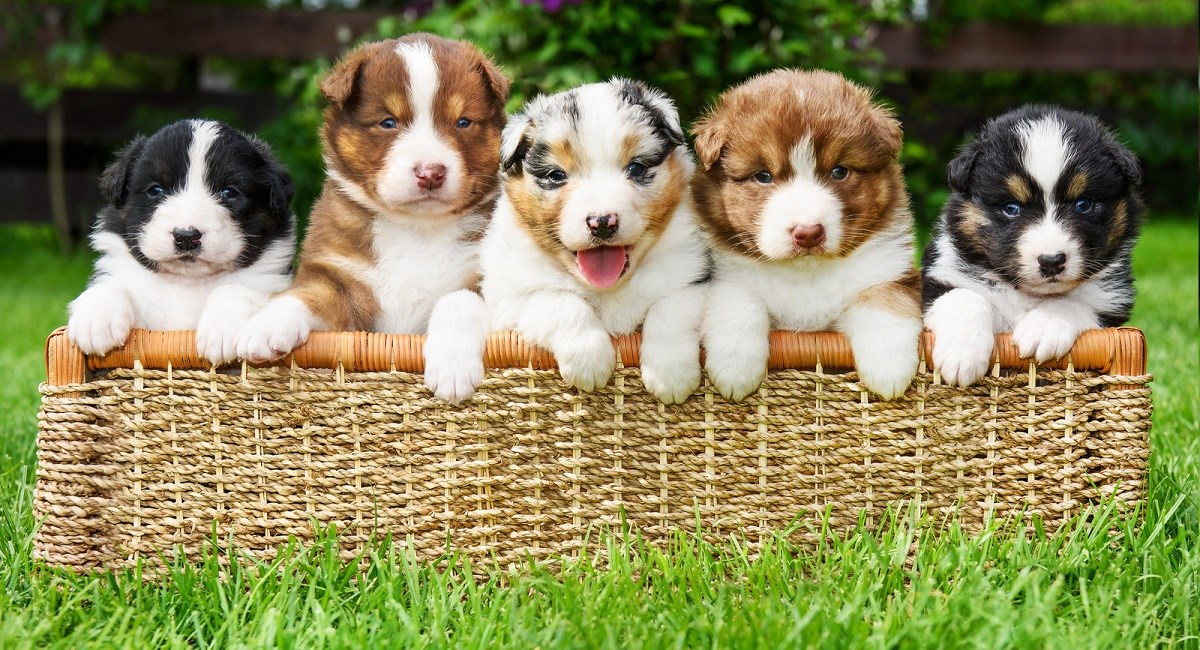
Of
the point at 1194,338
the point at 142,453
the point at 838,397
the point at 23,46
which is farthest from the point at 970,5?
the point at 142,453

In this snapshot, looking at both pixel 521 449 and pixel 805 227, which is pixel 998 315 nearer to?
pixel 805 227

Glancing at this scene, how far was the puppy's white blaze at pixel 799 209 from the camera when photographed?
2701 millimetres

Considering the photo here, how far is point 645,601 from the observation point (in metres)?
2.49

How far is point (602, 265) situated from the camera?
8.96 feet

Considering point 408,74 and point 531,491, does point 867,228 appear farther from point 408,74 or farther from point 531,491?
point 408,74

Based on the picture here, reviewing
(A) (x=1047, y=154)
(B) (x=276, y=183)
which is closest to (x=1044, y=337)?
(A) (x=1047, y=154)

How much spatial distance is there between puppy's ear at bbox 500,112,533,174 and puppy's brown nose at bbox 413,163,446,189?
178 millimetres

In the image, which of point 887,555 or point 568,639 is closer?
point 568,639

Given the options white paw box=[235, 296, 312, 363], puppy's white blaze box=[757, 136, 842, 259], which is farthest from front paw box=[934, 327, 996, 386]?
white paw box=[235, 296, 312, 363]

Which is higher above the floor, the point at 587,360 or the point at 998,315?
the point at 998,315

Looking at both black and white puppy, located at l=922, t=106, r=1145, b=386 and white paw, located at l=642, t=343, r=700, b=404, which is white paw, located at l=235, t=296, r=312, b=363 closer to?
white paw, located at l=642, t=343, r=700, b=404

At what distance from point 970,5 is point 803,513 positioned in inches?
431

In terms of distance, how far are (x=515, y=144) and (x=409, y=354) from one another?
0.65m

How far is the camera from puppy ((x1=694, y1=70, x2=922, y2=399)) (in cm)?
267
